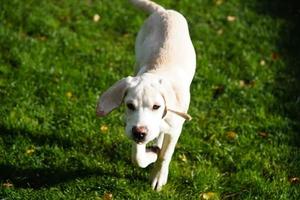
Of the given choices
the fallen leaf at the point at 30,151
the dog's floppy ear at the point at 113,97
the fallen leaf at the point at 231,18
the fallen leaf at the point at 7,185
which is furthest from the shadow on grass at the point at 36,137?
the fallen leaf at the point at 231,18

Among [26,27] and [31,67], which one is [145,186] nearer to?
[31,67]

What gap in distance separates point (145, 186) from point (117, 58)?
8.18ft

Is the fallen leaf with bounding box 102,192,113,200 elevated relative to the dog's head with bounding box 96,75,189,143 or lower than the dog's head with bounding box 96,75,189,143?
lower

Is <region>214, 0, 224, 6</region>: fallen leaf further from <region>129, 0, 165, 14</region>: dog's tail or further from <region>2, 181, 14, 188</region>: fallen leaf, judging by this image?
<region>2, 181, 14, 188</region>: fallen leaf

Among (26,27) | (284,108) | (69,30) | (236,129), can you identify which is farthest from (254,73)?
(26,27)

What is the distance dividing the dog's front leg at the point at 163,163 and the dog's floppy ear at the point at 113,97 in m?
0.70

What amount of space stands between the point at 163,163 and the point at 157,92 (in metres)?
0.95

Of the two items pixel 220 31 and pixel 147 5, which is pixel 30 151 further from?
pixel 220 31

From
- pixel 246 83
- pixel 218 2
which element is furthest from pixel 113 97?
pixel 218 2

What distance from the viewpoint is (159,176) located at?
218 inches

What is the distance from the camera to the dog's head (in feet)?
15.4

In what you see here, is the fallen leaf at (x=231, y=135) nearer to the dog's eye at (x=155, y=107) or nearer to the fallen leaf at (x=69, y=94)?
the fallen leaf at (x=69, y=94)

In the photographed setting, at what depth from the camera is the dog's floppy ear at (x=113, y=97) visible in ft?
15.9

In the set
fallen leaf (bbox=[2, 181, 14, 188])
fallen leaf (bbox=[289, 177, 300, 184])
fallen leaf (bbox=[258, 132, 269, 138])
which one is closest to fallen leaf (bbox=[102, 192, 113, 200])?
fallen leaf (bbox=[2, 181, 14, 188])
